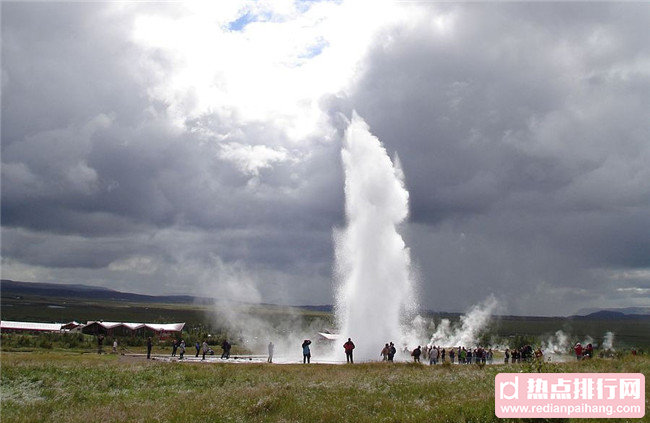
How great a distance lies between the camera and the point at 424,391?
71.3 feet

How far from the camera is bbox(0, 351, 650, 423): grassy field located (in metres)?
18.0

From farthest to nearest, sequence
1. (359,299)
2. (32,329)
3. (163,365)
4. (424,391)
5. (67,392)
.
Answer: (32,329), (359,299), (163,365), (67,392), (424,391)

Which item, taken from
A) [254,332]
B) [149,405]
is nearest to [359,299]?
[149,405]

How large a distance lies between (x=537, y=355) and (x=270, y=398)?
9.15 meters

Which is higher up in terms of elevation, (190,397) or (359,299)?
(359,299)

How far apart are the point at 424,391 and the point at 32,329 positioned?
8234cm

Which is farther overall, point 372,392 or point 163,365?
point 163,365

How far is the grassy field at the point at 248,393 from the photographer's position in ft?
59.2

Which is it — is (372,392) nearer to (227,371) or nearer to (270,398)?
(270,398)

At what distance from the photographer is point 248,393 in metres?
21.8

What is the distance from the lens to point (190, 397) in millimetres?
22219

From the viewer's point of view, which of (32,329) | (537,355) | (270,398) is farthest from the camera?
(32,329)

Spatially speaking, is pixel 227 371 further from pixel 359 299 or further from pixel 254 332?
pixel 254 332

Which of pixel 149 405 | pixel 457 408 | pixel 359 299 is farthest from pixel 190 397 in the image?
pixel 359 299
